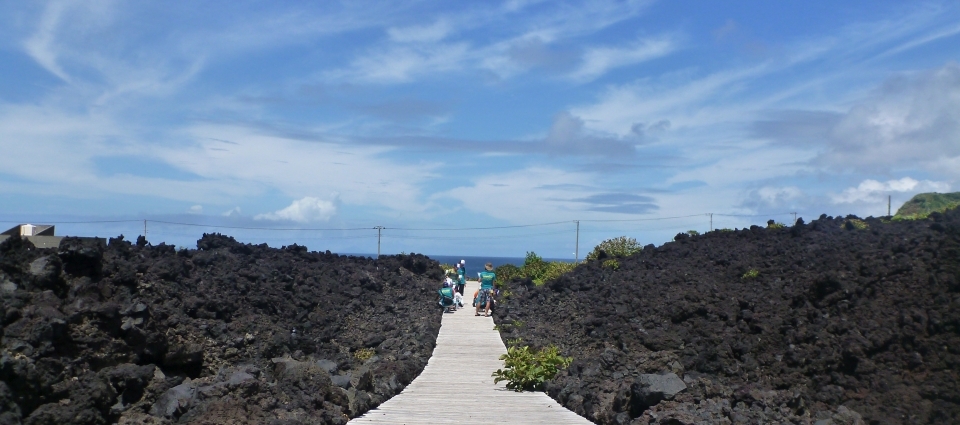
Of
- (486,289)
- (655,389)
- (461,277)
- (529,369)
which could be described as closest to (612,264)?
(461,277)

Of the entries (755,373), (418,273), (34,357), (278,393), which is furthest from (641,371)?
(418,273)

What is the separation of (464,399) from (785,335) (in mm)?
4437

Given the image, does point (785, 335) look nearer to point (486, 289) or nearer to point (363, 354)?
point (363, 354)

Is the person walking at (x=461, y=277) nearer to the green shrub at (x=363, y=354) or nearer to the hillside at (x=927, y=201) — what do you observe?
the green shrub at (x=363, y=354)

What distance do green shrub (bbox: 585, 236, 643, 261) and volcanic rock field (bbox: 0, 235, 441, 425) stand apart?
1154 centimetres

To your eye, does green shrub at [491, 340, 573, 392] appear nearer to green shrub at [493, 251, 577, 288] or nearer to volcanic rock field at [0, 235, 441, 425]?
volcanic rock field at [0, 235, 441, 425]

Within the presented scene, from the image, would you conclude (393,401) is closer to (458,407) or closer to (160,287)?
(458,407)

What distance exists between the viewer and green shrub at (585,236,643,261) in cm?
2697

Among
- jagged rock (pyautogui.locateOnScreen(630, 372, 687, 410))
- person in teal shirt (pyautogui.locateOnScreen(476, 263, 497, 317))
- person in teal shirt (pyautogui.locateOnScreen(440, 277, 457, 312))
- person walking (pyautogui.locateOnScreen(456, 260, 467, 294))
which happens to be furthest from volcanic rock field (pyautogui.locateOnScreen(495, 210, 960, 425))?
person walking (pyautogui.locateOnScreen(456, 260, 467, 294))

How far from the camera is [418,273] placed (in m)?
25.0

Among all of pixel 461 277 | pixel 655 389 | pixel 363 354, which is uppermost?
pixel 461 277

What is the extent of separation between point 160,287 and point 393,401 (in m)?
3.99

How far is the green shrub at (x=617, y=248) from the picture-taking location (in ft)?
88.5

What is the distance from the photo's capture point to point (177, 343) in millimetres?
10359
